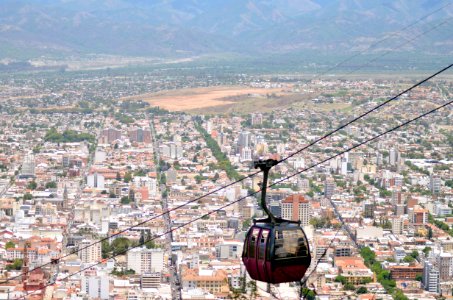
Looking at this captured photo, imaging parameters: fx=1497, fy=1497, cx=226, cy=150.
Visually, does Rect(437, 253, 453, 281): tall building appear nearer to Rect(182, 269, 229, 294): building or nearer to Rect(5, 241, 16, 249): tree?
Rect(182, 269, 229, 294): building

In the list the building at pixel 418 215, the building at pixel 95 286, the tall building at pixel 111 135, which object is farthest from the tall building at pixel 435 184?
the building at pixel 95 286

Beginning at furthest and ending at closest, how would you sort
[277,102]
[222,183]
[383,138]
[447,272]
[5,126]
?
[277,102] → [5,126] → [383,138] → [222,183] → [447,272]

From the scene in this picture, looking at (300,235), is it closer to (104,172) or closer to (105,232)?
(105,232)

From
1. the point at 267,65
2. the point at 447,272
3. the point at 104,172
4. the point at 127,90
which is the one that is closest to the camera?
the point at 447,272

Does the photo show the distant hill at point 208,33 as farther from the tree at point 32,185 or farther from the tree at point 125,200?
the tree at point 125,200

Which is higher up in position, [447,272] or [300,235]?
[300,235]

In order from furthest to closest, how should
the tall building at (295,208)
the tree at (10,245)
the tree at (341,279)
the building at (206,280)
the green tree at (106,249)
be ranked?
the tall building at (295,208), the tree at (10,245), the green tree at (106,249), the tree at (341,279), the building at (206,280)

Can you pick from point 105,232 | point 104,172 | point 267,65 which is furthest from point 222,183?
point 267,65
